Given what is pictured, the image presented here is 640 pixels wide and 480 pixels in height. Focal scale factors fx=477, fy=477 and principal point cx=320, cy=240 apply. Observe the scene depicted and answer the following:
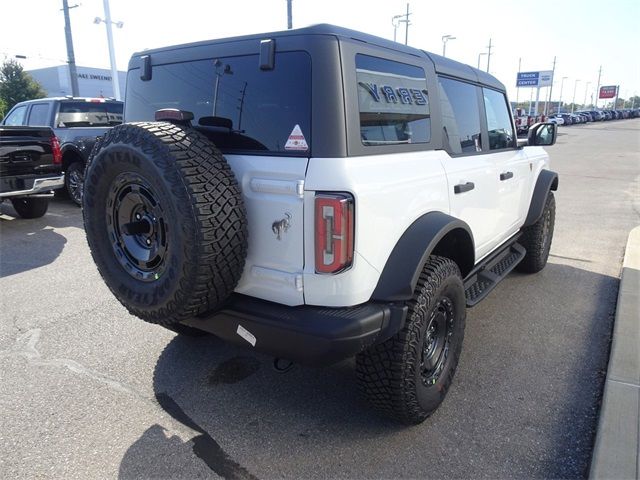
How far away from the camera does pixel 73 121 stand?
28.6 ft

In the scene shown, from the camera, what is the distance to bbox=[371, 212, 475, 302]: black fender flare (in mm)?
2283

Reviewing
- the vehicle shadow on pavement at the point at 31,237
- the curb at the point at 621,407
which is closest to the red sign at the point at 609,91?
the vehicle shadow on pavement at the point at 31,237

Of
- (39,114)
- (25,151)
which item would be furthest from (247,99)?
(39,114)

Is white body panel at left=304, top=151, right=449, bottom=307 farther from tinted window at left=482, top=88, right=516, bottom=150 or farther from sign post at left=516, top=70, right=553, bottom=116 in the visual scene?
sign post at left=516, top=70, right=553, bottom=116

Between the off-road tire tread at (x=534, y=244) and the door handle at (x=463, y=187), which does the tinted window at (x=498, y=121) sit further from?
the off-road tire tread at (x=534, y=244)

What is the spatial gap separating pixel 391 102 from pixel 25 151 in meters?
6.49

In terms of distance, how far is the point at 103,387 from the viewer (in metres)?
2.99

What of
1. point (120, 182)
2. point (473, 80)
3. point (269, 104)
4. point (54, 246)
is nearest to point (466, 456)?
point (269, 104)

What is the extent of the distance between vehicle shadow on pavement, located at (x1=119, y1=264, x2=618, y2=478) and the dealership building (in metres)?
61.4

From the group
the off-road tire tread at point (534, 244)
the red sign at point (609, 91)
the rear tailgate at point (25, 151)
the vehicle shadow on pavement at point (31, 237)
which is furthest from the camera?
the red sign at point (609, 91)

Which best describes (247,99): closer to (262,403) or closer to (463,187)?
(463,187)

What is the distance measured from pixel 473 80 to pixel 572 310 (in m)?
2.20

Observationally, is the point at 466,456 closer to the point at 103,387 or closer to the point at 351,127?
the point at 351,127

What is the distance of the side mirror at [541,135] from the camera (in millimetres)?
4547
